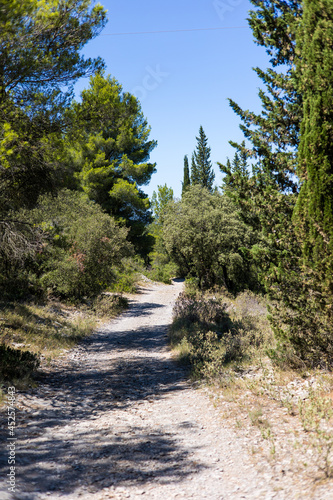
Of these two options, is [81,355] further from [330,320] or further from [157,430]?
[330,320]

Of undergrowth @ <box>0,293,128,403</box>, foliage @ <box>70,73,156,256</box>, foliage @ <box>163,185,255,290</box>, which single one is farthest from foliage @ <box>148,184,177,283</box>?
undergrowth @ <box>0,293,128,403</box>

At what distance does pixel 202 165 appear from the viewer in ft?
204

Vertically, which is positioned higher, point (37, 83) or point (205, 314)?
point (37, 83)

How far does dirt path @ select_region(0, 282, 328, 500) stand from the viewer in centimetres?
354

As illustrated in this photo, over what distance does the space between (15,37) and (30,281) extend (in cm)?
966

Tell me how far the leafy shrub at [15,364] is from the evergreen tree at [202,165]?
55.2 metres

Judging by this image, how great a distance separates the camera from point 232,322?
11.7m

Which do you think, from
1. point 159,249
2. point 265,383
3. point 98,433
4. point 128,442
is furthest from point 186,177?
point 128,442

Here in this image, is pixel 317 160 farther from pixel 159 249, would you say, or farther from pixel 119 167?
pixel 159 249

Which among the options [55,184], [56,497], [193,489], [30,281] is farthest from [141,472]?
[30,281]

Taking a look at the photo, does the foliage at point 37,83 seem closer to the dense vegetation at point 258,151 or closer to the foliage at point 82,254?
the dense vegetation at point 258,151

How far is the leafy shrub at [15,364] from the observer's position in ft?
22.2

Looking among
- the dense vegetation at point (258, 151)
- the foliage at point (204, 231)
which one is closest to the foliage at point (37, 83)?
the dense vegetation at point (258, 151)

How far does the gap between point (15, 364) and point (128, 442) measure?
131 inches
